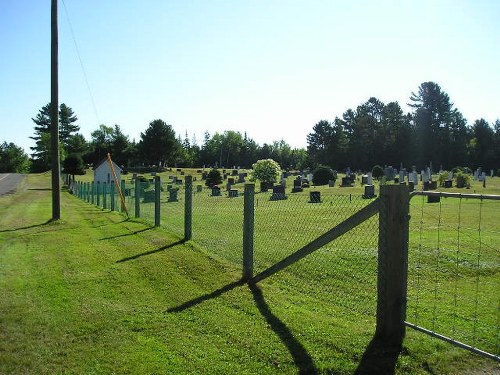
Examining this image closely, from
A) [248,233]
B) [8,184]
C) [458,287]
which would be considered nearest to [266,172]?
[8,184]

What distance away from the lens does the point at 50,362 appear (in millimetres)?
4156

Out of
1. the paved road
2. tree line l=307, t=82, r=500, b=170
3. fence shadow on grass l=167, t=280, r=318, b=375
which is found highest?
tree line l=307, t=82, r=500, b=170

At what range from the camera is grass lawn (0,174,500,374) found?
4.03 metres

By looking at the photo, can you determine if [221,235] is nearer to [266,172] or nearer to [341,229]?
[341,229]

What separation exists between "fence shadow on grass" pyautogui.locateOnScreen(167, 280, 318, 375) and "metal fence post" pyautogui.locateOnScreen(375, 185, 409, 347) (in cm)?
84

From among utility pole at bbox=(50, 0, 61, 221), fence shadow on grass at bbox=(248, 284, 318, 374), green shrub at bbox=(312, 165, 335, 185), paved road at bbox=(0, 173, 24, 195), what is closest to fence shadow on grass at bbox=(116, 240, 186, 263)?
fence shadow on grass at bbox=(248, 284, 318, 374)

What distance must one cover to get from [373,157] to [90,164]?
6178 centimetres

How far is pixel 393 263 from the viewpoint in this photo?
436 cm

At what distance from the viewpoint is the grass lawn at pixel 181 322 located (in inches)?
159

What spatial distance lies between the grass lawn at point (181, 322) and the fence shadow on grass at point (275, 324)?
0.04 feet

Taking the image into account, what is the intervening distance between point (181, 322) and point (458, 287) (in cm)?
416

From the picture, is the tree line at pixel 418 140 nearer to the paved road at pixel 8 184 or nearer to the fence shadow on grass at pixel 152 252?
the paved road at pixel 8 184

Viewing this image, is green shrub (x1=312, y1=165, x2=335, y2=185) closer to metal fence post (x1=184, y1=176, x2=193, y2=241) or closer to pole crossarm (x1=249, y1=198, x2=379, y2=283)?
metal fence post (x1=184, y1=176, x2=193, y2=241)

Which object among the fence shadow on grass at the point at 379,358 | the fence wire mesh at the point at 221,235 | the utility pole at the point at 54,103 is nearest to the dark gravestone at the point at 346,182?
the fence wire mesh at the point at 221,235
